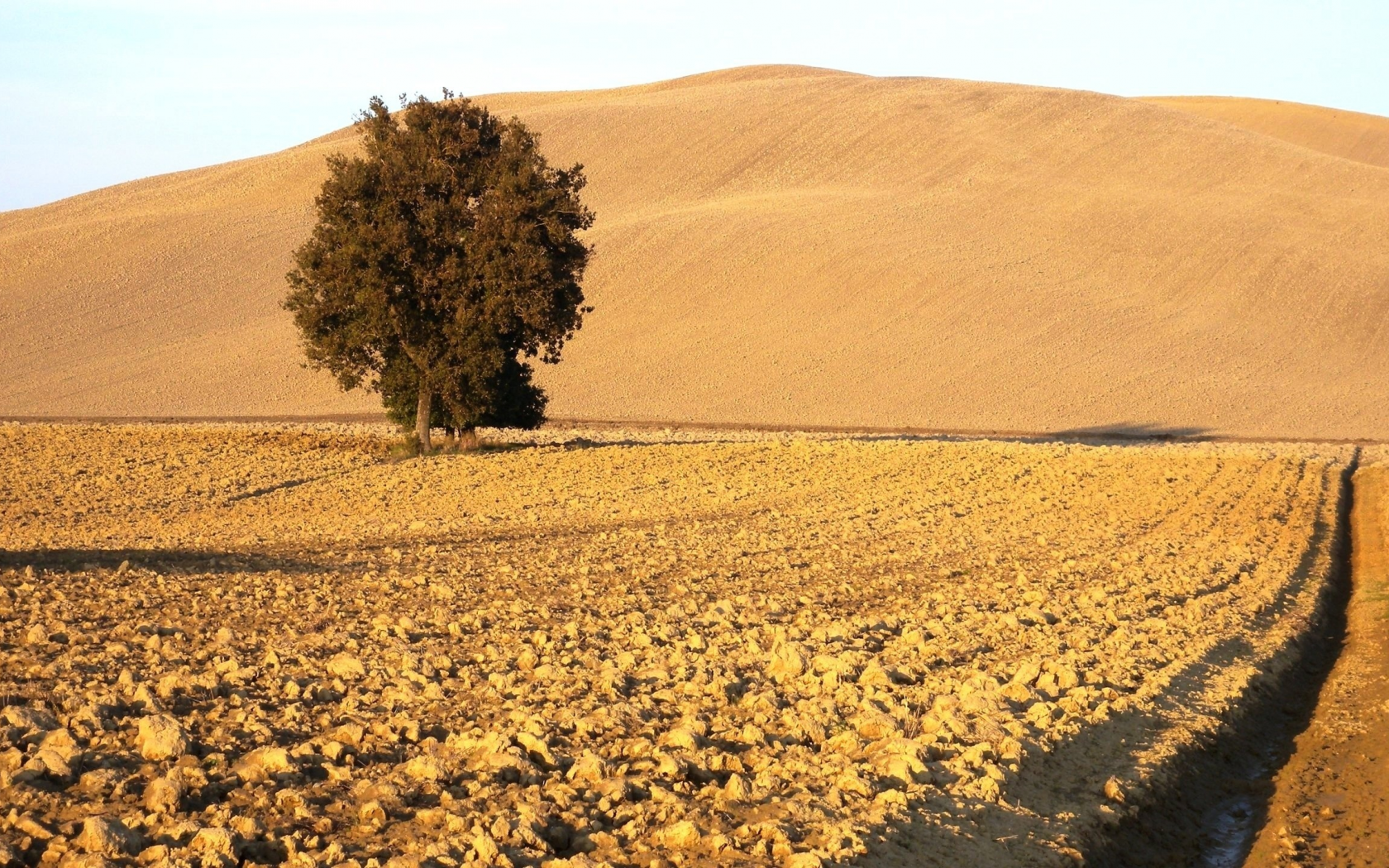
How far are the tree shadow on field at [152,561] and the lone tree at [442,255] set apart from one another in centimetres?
1520

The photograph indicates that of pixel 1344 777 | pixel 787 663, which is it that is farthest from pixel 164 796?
pixel 1344 777

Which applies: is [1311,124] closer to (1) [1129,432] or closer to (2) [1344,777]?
(1) [1129,432]

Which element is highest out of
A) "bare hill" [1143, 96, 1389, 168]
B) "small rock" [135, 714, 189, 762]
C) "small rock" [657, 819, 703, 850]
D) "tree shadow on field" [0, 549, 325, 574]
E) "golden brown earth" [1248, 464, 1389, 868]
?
"bare hill" [1143, 96, 1389, 168]

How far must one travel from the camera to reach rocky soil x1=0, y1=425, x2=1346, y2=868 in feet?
24.1

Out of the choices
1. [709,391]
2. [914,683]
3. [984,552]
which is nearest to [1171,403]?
[709,391]

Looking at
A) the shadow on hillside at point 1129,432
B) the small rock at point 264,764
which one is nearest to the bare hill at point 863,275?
the shadow on hillside at point 1129,432

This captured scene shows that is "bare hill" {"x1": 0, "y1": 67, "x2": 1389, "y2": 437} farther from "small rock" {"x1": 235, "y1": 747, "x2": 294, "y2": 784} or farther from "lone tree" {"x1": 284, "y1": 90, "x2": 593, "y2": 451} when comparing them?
"small rock" {"x1": 235, "y1": 747, "x2": 294, "y2": 784}

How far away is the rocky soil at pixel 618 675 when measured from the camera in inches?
289

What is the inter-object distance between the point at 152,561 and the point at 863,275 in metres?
56.9

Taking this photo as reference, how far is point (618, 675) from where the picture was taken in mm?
10430

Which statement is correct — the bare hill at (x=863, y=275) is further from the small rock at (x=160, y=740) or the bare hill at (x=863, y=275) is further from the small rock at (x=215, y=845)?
the small rock at (x=215, y=845)

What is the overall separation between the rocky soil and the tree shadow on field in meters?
0.08

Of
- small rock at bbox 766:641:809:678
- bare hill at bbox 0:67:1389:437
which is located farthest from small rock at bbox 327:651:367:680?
bare hill at bbox 0:67:1389:437

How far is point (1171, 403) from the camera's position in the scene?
55156mm
